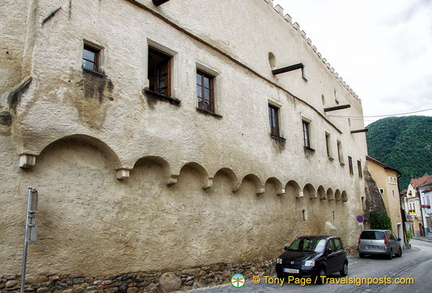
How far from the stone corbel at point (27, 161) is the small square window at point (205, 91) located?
5.45 metres

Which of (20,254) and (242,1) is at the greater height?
(242,1)

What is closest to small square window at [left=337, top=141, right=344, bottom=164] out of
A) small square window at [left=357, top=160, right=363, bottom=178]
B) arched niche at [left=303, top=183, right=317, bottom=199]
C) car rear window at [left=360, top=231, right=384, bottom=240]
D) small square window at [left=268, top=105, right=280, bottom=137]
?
small square window at [left=357, top=160, right=363, bottom=178]

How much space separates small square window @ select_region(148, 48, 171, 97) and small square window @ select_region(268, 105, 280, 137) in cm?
581

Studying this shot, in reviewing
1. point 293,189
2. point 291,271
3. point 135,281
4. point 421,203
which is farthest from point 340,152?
point 421,203

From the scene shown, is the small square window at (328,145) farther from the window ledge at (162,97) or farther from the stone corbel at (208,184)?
the window ledge at (162,97)

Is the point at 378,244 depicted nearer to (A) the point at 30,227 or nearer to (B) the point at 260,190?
(B) the point at 260,190

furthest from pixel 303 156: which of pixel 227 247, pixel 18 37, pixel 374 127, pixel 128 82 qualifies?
pixel 374 127

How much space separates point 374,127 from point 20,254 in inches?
2952

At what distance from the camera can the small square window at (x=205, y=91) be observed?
1110cm

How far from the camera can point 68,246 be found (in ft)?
23.0

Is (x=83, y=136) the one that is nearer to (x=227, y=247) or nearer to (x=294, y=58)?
(x=227, y=247)

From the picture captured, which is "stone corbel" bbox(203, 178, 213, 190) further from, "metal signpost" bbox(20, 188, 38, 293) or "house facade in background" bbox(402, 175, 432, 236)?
"house facade in background" bbox(402, 175, 432, 236)

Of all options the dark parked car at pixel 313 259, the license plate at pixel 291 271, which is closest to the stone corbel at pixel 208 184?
the dark parked car at pixel 313 259

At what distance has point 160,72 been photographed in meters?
10.5
